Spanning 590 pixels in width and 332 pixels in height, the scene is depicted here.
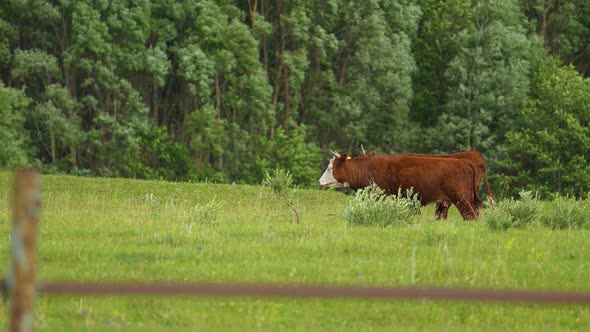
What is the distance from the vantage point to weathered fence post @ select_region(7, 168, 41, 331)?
22.2 feet

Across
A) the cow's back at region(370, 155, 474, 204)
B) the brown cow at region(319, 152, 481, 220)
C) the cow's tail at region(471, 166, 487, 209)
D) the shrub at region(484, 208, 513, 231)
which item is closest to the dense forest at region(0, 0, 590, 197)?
the brown cow at region(319, 152, 481, 220)

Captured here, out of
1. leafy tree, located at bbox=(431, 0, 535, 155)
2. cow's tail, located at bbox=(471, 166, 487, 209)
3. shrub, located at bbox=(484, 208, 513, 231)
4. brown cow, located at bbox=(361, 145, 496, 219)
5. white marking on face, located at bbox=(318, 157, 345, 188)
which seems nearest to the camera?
shrub, located at bbox=(484, 208, 513, 231)

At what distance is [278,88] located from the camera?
59812mm

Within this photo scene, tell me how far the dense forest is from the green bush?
31.0 metres

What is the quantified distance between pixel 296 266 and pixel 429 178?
37.9ft

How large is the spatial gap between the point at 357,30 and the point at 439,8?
254 inches

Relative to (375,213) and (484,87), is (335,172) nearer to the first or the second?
(375,213)

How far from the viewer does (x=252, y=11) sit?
6034cm

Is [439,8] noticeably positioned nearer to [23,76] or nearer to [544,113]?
[544,113]

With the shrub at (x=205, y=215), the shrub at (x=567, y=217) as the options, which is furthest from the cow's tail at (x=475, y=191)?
the shrub at (x=205, y=215)

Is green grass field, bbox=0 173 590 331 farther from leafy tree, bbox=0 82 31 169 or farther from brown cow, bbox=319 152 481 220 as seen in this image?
leafy tree, bbox=0 82 31 169

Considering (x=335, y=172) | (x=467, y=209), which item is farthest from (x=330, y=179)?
(x=467, y=209)

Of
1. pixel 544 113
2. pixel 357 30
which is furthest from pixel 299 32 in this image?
pixel 544 113

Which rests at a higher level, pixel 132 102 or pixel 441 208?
pixel 441 208
